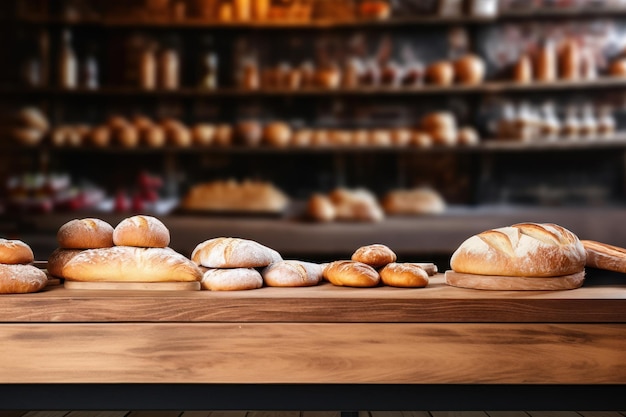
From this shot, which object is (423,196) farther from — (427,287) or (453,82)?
(427,287)

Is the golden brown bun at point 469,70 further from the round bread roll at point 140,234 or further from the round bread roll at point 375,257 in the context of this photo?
the round bread roll at point 140,234

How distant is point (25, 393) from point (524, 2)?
4.04m

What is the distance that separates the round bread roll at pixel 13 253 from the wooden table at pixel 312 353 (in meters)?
0.12

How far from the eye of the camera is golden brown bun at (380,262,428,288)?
4.96ft

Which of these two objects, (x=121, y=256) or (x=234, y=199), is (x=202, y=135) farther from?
(x=121, y=256)

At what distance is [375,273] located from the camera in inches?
61.1

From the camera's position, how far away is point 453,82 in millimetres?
4250

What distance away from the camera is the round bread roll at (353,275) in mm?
1525

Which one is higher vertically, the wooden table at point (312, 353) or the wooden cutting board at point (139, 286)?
the wooden cutting board at point (139, 286)

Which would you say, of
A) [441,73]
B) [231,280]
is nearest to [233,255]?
[231,280]

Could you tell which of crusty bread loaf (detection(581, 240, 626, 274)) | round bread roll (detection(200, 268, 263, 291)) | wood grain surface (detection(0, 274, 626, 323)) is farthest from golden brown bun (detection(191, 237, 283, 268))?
crusty bread loaf (detection(581, 240, 626, 274))

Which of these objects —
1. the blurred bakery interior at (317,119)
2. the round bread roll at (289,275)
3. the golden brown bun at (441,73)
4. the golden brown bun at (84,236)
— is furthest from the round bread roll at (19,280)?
the golden brown bun at (441,73)

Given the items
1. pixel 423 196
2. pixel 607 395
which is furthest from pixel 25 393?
pixel 423 196

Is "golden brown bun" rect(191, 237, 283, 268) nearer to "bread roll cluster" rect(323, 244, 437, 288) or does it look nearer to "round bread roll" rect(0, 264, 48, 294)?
"bread roll cluster" rect(323, 244, 437, 288)
